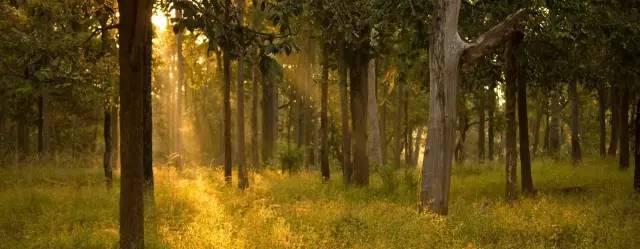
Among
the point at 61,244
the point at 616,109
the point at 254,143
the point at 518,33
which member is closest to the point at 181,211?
the point at 61,244

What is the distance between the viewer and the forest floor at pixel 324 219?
9477 mm

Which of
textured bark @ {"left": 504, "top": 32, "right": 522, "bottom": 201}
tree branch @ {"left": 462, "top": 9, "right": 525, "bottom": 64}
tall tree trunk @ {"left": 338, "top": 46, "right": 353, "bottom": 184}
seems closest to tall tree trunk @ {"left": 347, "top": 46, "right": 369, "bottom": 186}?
tall tree trunk @ {"left": 338, "top": 46, "right": 353, "bottom": 184}

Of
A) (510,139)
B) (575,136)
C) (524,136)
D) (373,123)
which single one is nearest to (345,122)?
(373,123)

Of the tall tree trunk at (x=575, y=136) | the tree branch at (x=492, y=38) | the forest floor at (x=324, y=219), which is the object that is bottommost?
the forest floor at (x=324, y=219)

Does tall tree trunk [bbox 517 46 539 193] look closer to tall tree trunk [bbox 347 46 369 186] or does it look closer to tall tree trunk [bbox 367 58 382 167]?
tall tree trunk [bbox 347 46 369 186]

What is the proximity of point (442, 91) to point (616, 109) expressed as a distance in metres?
19.3

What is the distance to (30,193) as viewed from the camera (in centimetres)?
1428

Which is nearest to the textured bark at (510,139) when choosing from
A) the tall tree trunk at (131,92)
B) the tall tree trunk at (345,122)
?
the tall tree trunk at (345,122)

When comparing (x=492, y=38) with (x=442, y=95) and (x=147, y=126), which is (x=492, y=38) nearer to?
(x=442, y=95)

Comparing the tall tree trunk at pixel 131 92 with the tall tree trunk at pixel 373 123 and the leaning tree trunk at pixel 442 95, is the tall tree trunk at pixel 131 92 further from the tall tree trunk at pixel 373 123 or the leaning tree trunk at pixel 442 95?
the tall tree trunk at pixel 373 123

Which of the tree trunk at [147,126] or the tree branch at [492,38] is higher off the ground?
the tree branch at [492,38]

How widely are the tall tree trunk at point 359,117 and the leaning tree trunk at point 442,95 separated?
5588 mm

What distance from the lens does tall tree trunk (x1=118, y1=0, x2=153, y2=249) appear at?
714cm

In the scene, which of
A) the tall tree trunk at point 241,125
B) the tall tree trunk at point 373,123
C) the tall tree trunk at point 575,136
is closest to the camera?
the tall tree trunk at point 241,125
